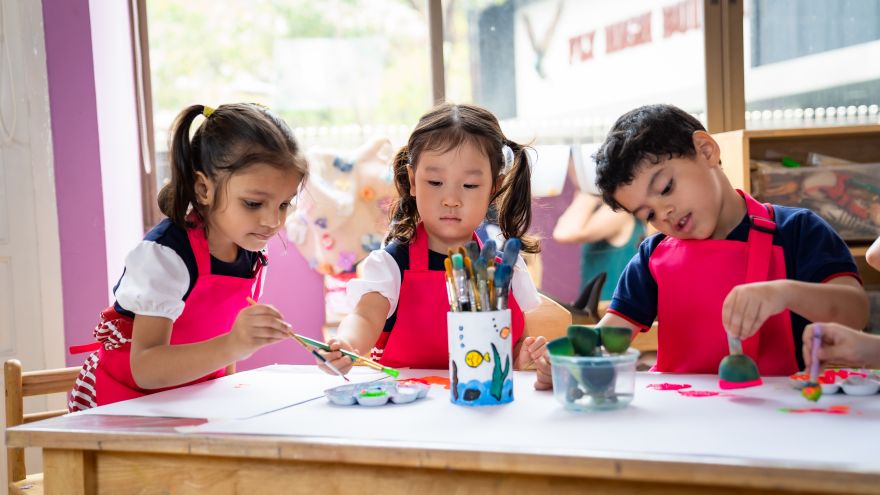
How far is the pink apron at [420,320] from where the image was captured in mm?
1617

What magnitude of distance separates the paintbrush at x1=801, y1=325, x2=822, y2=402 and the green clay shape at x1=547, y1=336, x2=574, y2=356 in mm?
278

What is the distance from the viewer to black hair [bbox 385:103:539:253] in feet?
5.41

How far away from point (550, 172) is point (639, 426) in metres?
2.45

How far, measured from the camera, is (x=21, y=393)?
1.68 metres

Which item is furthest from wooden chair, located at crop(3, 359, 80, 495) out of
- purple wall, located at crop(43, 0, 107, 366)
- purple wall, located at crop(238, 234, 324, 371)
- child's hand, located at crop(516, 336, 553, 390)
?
purple wall, located at crop(238, 234, 324, 371)

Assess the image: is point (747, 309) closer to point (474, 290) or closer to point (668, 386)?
point (668, 386)

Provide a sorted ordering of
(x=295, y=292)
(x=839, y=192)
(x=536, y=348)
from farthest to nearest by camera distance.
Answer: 1. (x=295, y=292)
2. (x=839, y=192)
3. (x=536, y=348)

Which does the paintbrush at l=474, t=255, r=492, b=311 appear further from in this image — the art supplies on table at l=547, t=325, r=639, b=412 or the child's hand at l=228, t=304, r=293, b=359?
the child's hand at l=228, t=304, r=293, b=359

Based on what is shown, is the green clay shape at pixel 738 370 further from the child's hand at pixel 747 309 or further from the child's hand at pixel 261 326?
the child's hand at pixel 261 326

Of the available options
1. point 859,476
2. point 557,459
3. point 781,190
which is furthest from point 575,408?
point 781,190

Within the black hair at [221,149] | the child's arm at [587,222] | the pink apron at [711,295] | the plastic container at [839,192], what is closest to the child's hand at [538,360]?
the pink apron at [711,295]

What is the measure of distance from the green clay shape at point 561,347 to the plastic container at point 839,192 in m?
1.98

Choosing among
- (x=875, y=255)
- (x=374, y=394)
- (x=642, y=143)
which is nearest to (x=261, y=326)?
(x=374, y=394)

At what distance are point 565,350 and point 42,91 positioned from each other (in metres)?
2.40
